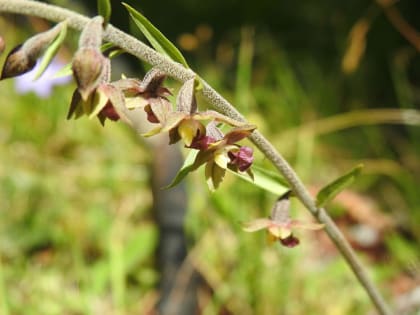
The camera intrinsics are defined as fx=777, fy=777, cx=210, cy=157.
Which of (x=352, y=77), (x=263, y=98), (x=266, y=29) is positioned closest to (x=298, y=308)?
(x=263, y=98)

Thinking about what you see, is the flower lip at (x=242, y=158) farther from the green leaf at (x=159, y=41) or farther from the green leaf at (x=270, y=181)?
the green leaf at (x=270, y=181)

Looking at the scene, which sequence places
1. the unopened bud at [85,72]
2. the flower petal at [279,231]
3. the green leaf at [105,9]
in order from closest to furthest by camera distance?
the unopened bud at [85,72] → the green leaf at [105,9] → the flower petal at [279,231]

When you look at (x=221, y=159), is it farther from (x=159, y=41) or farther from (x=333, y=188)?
(x=333, y=188)

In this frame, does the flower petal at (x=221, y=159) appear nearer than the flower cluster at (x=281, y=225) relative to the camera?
Yes

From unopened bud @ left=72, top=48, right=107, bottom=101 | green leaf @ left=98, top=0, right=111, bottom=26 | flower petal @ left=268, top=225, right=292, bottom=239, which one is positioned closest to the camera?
unopened bud @ left=72, top=48, right=107, bottom=101

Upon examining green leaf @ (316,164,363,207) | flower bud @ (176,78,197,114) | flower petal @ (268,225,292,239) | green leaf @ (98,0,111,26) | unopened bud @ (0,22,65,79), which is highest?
green leaf @ (98,0,111,26)

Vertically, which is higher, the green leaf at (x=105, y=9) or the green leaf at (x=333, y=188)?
the green leaf at (x=105, y=9)

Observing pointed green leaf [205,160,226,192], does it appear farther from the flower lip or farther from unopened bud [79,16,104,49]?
unopened bud [79,16,104,49]

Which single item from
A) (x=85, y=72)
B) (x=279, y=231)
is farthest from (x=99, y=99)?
(x=279, y=231)

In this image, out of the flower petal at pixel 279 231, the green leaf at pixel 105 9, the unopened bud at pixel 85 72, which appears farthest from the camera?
the flower petal at pixel 279 231

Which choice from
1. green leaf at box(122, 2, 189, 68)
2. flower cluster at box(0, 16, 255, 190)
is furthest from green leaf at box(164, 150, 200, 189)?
green leaf at box(122, 2, 189, 68)

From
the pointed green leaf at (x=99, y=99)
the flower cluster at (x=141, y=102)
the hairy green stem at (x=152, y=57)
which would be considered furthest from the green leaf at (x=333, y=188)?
the pointed green leaf at (x=99, y=99)

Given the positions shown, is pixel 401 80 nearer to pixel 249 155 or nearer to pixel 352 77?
pixel 352 77
